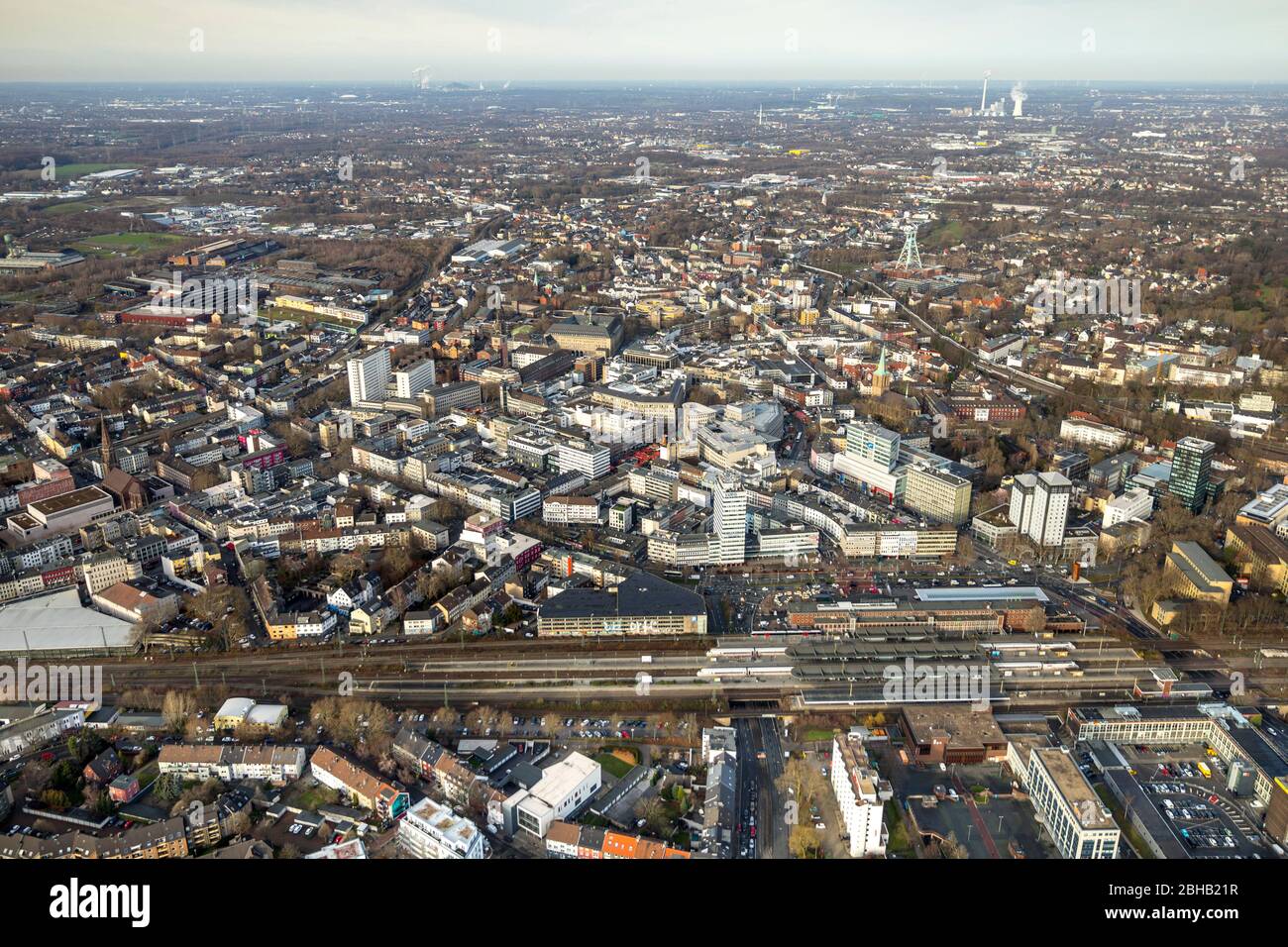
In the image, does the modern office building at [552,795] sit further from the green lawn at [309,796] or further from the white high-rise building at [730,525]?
the white high-rise building at [730,525]

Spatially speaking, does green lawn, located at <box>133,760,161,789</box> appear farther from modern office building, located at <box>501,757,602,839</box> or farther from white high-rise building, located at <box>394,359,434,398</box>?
white high-rise building, located at <box>394,359,434,398</box>

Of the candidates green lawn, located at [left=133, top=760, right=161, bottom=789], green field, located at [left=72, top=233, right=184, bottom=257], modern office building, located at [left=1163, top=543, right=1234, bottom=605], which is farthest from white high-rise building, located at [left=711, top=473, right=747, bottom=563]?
green field, located at [left=72, top=233, right=184, bottom=257]

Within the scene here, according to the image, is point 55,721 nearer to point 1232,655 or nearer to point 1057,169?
point 1232,655

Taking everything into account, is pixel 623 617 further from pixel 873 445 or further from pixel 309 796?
pixel 873 445

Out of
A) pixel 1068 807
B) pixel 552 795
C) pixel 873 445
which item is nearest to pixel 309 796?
pixel 552 795

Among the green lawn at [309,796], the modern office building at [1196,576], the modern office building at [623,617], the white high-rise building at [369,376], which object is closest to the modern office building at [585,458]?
the modern office building at [623,617]

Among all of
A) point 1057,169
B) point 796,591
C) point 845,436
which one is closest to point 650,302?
point 845,436
